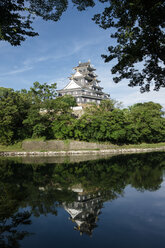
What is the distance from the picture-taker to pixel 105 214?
549 cm

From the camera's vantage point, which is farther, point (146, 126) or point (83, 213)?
point (146, 126)

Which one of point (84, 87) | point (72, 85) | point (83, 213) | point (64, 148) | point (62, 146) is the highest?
point (72, 85)

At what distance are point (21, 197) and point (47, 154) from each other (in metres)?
16.3

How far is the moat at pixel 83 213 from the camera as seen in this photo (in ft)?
13.7

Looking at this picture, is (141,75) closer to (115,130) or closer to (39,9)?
(39,9)

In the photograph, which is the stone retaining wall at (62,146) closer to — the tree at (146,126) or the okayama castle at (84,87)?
the tree at (146,126)

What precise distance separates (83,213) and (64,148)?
20283 mm

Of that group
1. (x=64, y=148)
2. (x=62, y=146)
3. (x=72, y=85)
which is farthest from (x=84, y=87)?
(x=64, y=148)

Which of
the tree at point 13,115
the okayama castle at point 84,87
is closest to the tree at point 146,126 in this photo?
the tree at point 13,115

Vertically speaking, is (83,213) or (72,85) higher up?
(72,85)

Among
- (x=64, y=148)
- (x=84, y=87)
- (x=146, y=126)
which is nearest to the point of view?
(x=64, y=148)

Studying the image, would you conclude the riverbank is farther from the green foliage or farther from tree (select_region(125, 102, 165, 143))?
tree (select_region(125, 102, 165, 143))

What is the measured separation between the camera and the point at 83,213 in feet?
18.1

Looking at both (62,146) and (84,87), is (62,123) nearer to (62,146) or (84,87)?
(62,146)
